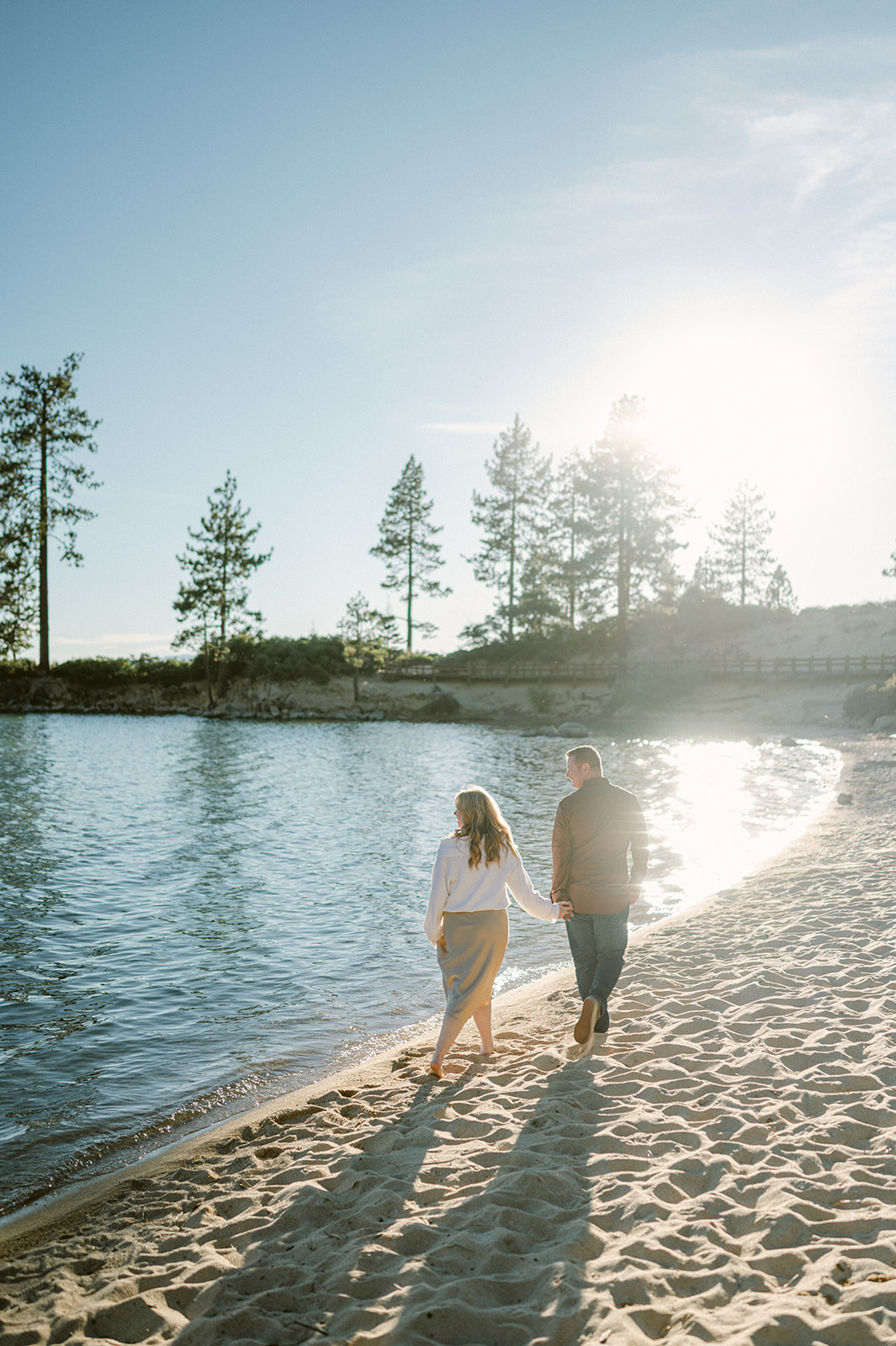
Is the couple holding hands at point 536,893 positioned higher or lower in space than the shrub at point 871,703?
lower

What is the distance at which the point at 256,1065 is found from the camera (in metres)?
6.77

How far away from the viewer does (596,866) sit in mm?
5777

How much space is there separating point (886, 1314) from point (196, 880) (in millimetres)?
11487

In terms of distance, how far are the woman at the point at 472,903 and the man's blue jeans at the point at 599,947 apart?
29cm

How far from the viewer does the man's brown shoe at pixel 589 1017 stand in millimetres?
5988

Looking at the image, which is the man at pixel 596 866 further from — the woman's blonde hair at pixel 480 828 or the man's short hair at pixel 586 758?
the woman's blonde hair at pixel 480 828

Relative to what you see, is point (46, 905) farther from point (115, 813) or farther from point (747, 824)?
point (747, 824)

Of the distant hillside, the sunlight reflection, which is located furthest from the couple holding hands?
the distant hillside

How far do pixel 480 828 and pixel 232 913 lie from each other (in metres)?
6.86

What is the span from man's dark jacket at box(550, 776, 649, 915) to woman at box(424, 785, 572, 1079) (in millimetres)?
247

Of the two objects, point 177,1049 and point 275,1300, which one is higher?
point 275,1300

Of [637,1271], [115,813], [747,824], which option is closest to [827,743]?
[747,824]

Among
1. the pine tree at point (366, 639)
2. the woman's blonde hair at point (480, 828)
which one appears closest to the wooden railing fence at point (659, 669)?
→ the pine tree at point (366, 639)

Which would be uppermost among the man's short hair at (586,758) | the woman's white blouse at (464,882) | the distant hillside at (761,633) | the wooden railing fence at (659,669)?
the distant hillside at (761,633)
